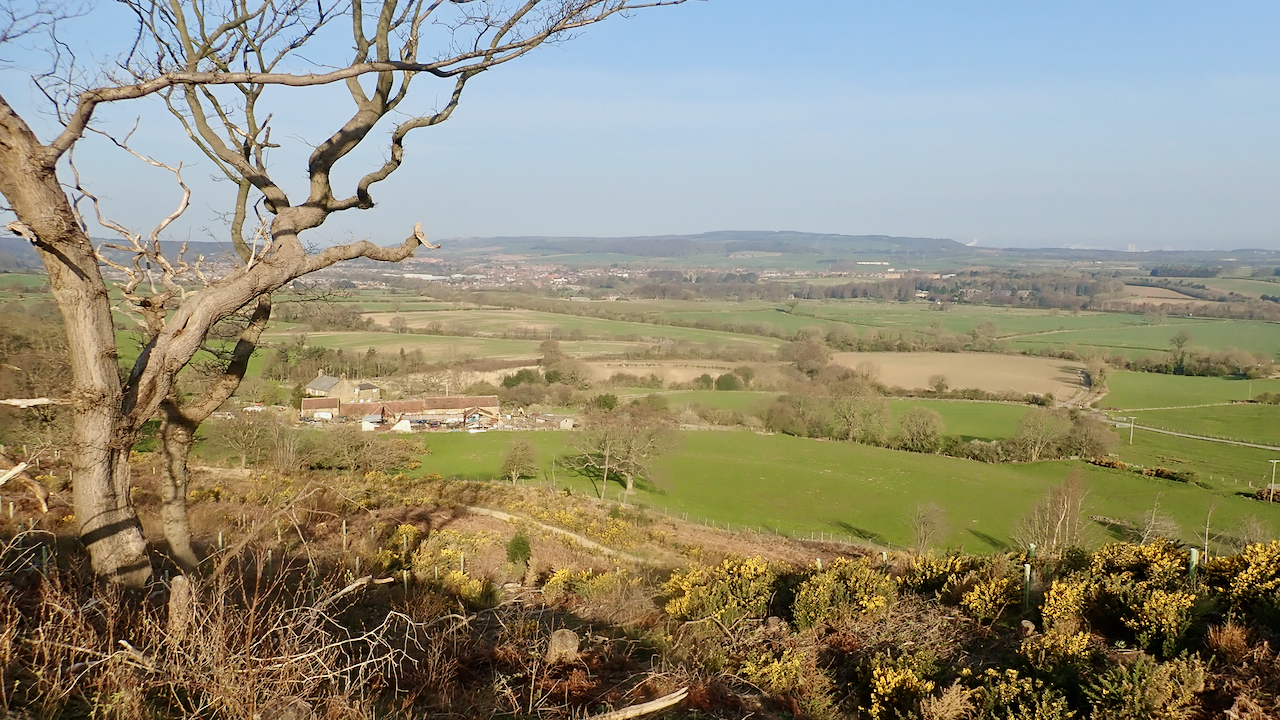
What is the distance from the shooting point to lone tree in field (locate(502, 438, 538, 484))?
29.5m

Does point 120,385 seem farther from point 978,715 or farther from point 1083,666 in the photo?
point 1083,666

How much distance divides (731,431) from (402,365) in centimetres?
2564

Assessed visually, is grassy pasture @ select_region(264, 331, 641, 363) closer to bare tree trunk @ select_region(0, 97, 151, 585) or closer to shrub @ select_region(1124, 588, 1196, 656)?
bare tree trunk @ select_region(0, 97, 151, 585)

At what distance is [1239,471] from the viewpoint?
111ft

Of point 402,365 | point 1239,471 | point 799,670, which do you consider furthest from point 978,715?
point 402,365

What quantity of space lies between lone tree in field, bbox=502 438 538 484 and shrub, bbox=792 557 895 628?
22115mm

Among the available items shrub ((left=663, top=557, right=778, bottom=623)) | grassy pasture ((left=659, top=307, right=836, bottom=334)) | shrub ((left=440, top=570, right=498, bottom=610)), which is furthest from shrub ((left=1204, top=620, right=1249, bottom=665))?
grassy pasture ((left=659, top=307, right=836, bottom=334))

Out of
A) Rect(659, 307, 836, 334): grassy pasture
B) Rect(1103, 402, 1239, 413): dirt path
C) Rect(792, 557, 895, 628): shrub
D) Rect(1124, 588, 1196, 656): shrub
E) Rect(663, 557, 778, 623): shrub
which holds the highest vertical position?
Rect(1124, 588, 1196, 656): shrub

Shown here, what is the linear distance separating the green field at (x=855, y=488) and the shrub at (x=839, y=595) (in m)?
18.6

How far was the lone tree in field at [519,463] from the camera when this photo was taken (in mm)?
29516

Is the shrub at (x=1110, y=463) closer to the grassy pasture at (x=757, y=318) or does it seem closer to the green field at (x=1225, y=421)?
the green field at (x=1225, y=421)

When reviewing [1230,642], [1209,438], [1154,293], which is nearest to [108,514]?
[1230,642]

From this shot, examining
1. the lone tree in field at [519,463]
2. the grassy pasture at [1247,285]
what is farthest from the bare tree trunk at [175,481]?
the grassy pasture at [1247,285]

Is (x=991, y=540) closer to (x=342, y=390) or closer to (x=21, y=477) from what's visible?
(x=21, y=477)
